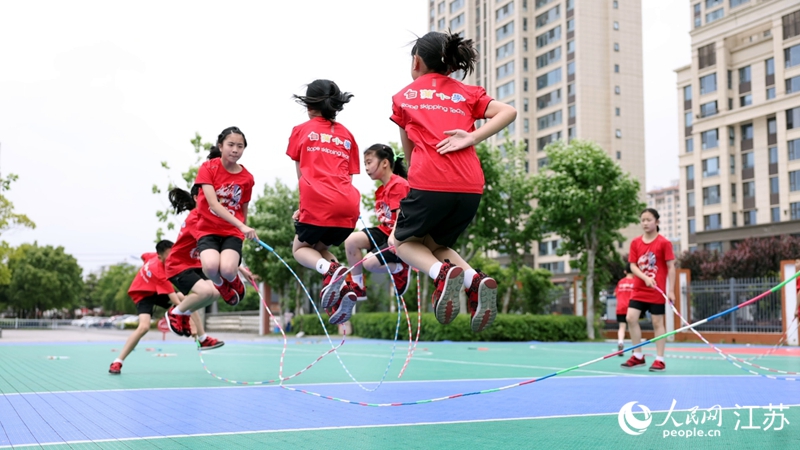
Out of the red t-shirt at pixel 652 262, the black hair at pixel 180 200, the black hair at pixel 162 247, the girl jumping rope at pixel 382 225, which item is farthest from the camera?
the red t-shirt at pixel 652 262

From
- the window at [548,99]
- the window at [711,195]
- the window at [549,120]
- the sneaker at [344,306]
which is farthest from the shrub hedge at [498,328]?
the window at [548,99]

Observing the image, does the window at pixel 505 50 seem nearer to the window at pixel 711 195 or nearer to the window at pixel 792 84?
the window at pixel 711 195

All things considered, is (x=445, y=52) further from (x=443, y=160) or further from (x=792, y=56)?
(x=792, y=56)

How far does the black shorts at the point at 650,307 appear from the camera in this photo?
32.2ft

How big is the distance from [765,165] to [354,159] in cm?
5543

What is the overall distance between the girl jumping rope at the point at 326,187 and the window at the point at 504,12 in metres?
70.0

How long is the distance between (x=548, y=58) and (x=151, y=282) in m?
65.3

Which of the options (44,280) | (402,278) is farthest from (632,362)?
(44,280)

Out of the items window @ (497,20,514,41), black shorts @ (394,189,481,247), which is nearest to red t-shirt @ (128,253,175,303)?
black shorts @ (394,189,481,247)

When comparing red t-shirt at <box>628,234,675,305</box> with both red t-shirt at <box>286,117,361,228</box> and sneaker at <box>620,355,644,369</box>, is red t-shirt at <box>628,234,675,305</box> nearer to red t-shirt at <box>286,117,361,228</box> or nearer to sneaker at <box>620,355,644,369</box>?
sneaker at <box>620,355,644,369</box>

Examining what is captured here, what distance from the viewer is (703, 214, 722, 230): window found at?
188 ft

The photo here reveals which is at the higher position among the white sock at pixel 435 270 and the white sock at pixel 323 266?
the white sock at pixel 323 266

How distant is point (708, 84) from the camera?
58562 mm

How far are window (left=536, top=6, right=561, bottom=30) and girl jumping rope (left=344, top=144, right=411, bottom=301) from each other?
66.6m
